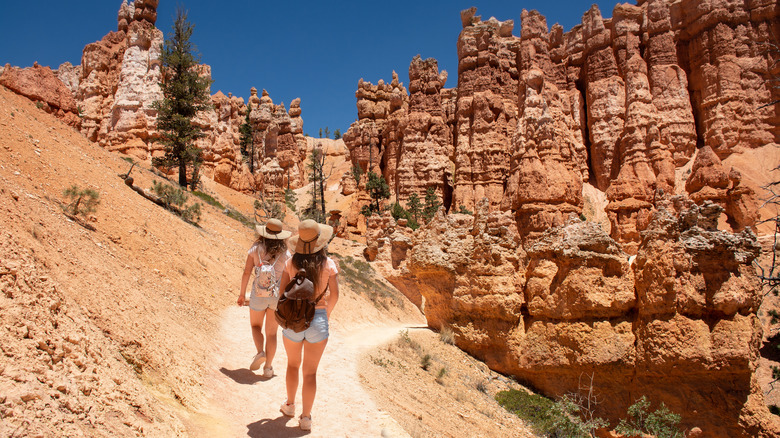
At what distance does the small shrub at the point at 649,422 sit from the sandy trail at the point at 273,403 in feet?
15.7

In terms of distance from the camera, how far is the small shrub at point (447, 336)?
1030 cm

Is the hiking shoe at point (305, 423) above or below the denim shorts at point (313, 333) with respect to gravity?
A: below

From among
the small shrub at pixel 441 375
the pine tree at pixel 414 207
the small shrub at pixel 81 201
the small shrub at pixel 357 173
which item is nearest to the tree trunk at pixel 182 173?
the small shrub at pixel 81 201

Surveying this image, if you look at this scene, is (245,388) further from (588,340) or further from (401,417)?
(588,340)

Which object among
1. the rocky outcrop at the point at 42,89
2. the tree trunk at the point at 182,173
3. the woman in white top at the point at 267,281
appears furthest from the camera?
the tree trunk at the point at 182,173

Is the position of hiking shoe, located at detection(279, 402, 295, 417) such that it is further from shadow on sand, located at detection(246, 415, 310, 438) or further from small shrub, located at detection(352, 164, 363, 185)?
small shrub, located at detection(352, 164, 363, 185)

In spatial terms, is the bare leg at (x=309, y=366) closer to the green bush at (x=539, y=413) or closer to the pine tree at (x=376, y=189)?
the green bush at (x=539, y=413)

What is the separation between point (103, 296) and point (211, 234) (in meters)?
9.66

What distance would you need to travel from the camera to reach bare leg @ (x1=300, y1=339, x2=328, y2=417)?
13.4ft

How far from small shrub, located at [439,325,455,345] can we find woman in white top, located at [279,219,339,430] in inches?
253

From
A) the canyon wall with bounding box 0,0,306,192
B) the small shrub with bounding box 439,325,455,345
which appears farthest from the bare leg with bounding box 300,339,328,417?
the canyon wall with bounding box 0,0,306,192

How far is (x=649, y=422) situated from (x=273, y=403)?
20.5 ft

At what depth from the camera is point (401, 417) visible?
5383 mm

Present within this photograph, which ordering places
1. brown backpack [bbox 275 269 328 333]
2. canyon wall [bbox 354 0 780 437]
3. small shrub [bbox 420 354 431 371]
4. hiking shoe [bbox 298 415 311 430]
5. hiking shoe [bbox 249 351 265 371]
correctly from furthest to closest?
small shrub [bbox 420 354 431 371], canyon wall [bbox 354 0 780 437], hiking shoe [bbox 249 351 265 371], hiking shoe [bbox 298 415 311 430], brown backpack [bbox 275 269 328 333]
